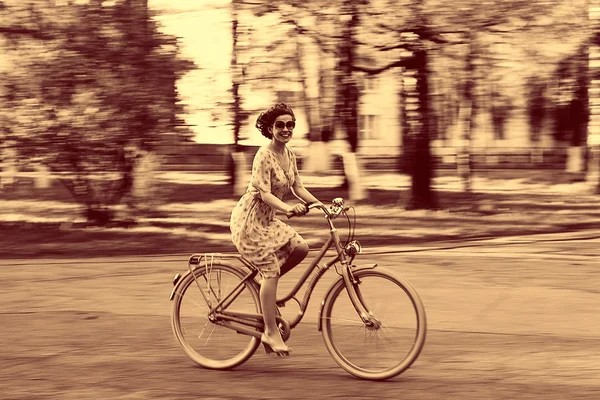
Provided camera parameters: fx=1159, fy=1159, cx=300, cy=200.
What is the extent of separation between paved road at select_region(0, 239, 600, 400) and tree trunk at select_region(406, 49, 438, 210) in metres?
7.94

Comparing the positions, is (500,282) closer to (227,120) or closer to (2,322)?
(2,322)

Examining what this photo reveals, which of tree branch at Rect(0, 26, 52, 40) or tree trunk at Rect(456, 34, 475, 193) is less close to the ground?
tree branch at Rect(0, 26, 52, 40)

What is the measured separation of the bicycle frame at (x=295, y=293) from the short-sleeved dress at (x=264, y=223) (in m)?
0.13

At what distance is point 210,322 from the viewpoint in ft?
23.6

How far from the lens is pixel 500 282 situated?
36.1 ft

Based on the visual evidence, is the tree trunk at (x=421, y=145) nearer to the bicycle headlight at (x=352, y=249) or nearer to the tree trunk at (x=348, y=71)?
the tree trunk at (x=348, y=71)

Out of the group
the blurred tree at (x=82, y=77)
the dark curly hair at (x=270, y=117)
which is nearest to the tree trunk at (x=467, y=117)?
the blurred tree at (x=82, y=77)

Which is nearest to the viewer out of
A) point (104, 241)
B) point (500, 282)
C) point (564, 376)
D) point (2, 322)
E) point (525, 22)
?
point (564, 376)

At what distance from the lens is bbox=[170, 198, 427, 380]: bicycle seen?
6.48 meters

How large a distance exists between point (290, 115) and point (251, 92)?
37.7ft

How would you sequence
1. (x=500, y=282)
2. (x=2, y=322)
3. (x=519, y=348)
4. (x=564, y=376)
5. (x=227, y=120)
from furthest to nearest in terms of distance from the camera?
(x=227, y=120), (x=500, y=282), (x=2, y=322), (x=519, y=348), (x=564, y=376)

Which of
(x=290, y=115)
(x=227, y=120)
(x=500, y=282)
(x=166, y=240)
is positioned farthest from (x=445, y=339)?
(x=227, y=120)

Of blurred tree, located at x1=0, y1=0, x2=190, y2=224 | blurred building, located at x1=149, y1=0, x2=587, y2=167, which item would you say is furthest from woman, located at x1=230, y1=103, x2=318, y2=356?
blurred building, located at x1=149, y1=0, x2=587, y2=167

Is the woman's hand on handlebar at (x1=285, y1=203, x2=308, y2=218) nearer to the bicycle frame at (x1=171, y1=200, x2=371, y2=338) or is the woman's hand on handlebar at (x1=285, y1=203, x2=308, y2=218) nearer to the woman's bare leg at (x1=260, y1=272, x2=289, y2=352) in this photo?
the bicycle frame at (x1=171, y1=200, x2=371, y2=338)
